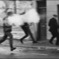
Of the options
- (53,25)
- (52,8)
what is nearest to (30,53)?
(53,25)

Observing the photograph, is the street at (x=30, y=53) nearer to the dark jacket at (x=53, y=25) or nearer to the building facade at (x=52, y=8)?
the dark jacket at (x=53, y=25)

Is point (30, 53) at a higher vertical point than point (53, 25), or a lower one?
lower

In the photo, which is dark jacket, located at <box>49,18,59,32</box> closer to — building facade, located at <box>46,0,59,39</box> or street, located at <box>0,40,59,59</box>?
building facade, located at <box>46,0,59,39</box>

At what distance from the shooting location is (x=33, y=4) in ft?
42.8

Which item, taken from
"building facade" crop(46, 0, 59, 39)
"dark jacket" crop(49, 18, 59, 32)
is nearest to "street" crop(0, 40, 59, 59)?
"dark jacket" crop(49, 18, 59, 32)

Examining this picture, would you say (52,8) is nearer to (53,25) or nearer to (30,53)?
(53,25)

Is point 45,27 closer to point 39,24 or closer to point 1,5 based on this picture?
point 39,24

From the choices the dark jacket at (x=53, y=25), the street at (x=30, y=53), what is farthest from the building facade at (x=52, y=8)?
the street at (x=30, y=53)

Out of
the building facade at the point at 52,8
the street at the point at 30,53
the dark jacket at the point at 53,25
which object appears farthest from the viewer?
the building facade at the point at 52,8

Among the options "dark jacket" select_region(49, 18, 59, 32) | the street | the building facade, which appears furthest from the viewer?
the building facade

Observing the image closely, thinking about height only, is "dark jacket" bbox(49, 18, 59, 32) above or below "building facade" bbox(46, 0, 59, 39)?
below

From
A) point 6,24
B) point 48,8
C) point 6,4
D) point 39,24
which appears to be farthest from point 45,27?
point 6,24

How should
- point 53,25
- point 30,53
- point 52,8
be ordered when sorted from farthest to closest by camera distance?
point 52,8, point 53,25, point 30,53

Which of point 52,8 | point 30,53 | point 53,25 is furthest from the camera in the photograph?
point 52,8
